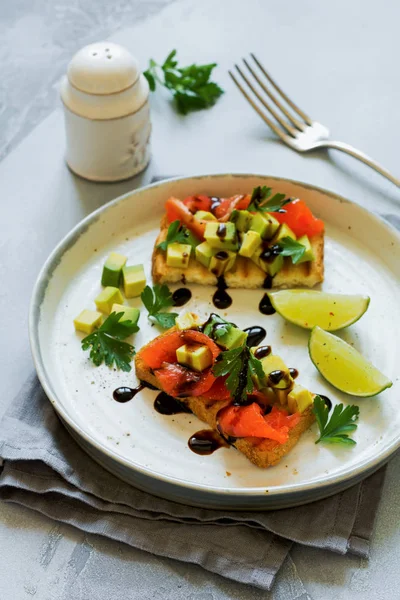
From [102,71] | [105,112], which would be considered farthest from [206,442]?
[102,71]

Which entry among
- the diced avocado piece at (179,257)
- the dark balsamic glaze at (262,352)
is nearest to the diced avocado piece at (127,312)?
the diced avocado piece at (179,257)

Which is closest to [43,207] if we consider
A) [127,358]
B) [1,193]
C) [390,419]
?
[1,193]

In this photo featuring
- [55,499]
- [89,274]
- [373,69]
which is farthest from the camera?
[373,69]

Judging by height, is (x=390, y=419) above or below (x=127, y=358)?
above

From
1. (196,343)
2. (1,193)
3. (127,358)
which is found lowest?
(1,193)

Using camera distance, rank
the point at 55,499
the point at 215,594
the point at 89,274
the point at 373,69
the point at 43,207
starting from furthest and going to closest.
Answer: the point at 373,69 → the point at 43,207 → the point at 89,274 → the point at 55,499 → the point at 215,594

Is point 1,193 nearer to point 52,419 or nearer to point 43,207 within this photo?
point 43,207

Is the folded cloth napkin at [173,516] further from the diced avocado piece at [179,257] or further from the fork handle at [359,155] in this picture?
the fork handle at [359,155]
